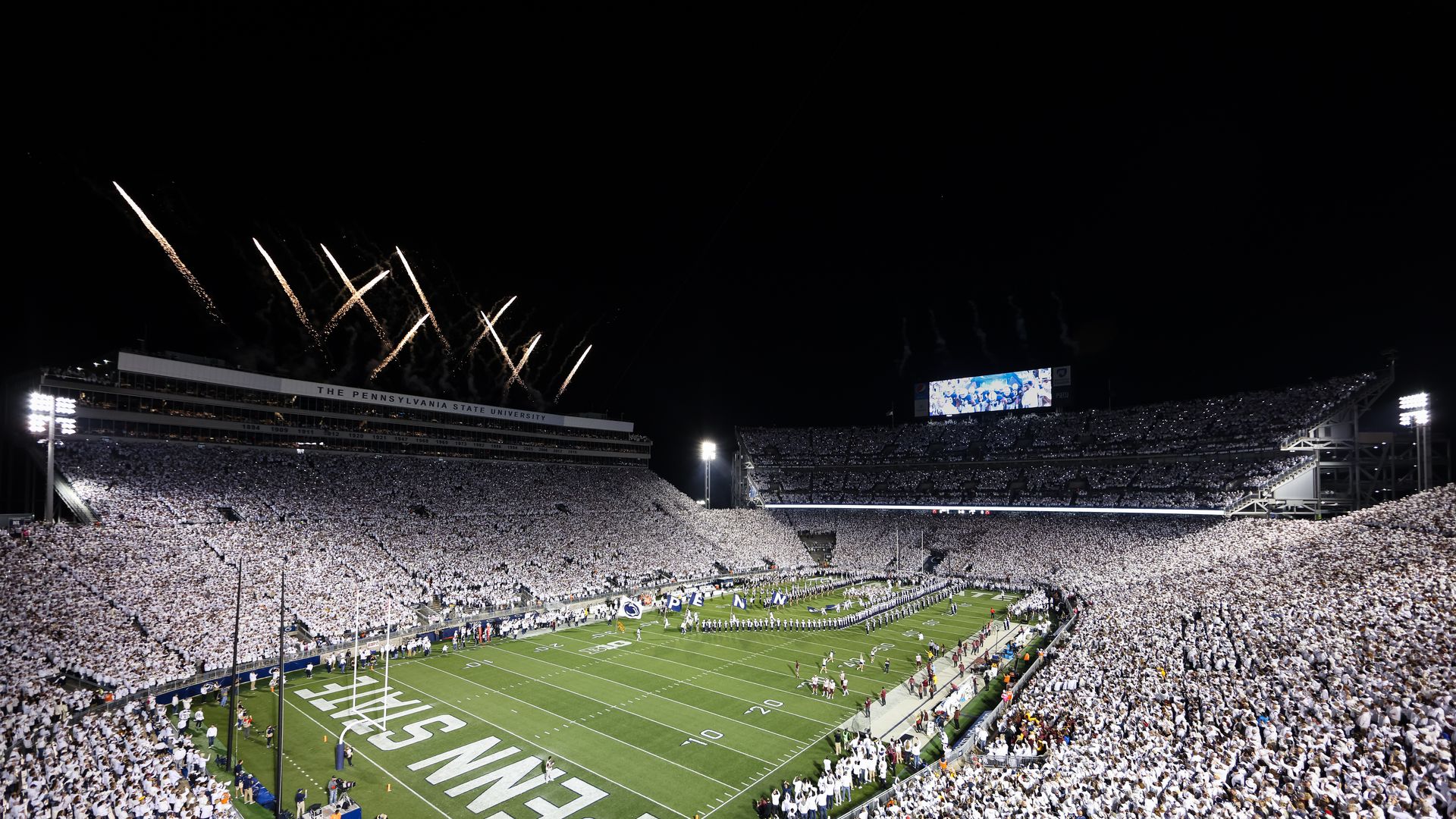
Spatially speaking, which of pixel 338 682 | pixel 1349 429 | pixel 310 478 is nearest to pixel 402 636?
pixel 338 682

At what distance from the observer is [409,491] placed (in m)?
43.8

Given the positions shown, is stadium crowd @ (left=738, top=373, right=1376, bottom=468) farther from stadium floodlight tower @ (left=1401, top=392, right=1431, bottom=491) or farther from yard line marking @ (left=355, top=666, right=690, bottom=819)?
yard line marking @ (left=355, top=666, right=690, bottom=819)

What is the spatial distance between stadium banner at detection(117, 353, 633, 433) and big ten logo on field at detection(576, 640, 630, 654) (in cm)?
2801

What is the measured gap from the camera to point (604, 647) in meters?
28.3

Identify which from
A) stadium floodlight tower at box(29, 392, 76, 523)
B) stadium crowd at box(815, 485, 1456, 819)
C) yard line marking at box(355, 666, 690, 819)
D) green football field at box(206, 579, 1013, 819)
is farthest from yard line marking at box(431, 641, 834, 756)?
stadium floodlight tower at box(29, 392, 76, 523)

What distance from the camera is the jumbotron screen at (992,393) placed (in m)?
59.6

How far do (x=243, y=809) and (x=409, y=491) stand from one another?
3185 cm

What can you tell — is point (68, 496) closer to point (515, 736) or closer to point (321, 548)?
point (321, 548)

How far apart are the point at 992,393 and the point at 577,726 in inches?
2044

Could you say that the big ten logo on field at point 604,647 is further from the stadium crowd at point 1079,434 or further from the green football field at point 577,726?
the stadium crowd at point 1079,434

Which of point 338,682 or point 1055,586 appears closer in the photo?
point 338,682

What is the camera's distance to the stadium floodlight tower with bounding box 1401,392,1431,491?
3145 centimetres

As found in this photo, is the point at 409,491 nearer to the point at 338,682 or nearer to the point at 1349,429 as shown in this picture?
the point at 338,682

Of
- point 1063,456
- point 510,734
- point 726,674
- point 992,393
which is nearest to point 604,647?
point 726,674
